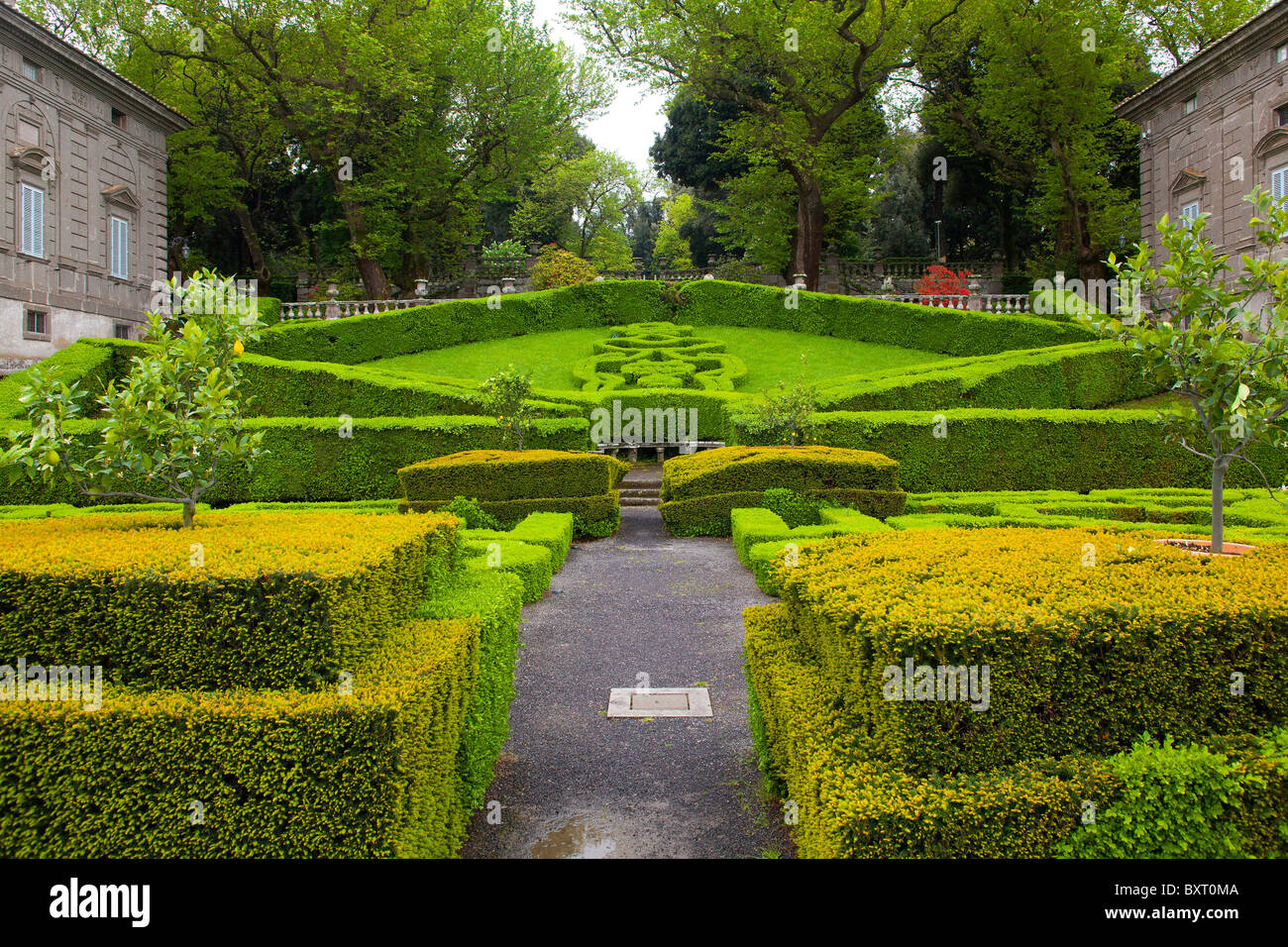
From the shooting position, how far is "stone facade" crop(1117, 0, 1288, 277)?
24.1 m

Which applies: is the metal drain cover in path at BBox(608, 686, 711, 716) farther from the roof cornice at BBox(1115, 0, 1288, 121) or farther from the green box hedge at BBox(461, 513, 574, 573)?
the roof cornice at BBox(1115, 0, 1288, 121)

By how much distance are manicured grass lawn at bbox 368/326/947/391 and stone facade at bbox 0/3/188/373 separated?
32.5 feet

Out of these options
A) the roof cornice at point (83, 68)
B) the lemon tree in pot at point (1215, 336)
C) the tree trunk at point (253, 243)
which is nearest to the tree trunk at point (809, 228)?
the roof cornice at point (83, 68)

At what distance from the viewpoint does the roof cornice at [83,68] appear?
24.1 metres

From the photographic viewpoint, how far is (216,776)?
3590 mm

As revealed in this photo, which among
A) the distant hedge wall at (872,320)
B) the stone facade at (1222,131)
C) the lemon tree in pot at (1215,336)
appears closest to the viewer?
the lemon tree in pot at (1215,336)

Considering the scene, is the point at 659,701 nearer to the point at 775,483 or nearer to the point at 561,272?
the point at 775,483

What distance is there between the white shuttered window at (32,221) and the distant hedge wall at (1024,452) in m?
25.4

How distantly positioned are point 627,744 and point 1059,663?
131 inches

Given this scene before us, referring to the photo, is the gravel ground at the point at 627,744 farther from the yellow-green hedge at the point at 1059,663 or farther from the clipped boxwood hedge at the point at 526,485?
the clipped boxwood hedge at the point at 526,485

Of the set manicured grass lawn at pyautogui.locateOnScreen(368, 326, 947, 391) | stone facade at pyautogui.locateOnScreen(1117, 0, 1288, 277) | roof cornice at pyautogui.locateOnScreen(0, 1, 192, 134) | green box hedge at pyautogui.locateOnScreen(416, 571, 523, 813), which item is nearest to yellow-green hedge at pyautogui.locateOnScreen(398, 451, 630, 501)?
green box hedge at pyautogui.locateOnScreen(416, 571, 523, 813)

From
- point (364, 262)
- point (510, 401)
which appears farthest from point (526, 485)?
point (364, 262)

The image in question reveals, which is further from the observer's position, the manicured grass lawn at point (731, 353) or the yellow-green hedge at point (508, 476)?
the manicured grass lawn at point (731, 353)
